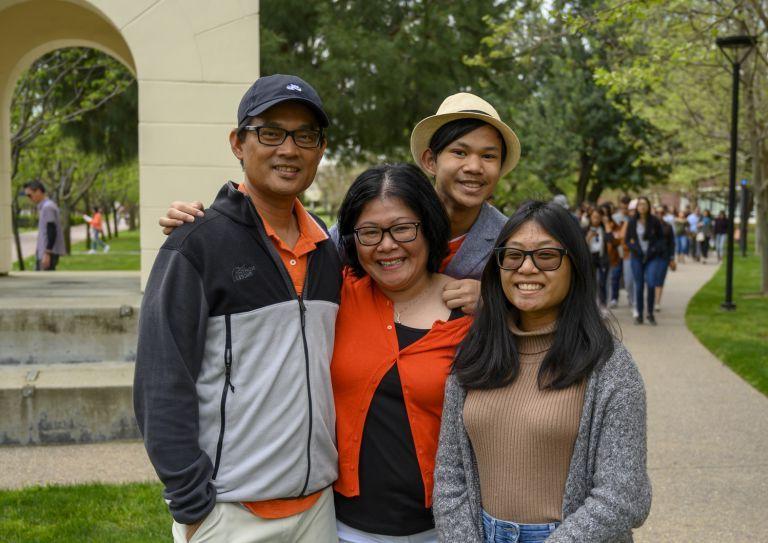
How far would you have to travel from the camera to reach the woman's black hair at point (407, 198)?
262 centimetres

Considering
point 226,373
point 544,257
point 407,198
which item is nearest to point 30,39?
point 407,198

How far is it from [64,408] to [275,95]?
4469 millimetres

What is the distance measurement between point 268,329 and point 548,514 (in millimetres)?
915

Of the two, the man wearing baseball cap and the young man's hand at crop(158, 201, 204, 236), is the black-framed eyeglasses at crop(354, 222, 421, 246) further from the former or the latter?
the young man's hand at crop(158, 201, 204, 236)

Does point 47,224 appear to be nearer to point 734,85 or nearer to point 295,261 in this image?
point 295,261

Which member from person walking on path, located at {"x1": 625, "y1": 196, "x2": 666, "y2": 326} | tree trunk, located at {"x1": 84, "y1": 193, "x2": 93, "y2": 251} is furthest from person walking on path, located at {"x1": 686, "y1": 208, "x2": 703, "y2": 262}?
tree trunk, located at {"x1": 84, "y1": 193, "x2": 93, "y2": 251}

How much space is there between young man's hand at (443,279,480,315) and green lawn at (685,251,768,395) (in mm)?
6545

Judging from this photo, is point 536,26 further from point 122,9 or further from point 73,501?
point 73,501

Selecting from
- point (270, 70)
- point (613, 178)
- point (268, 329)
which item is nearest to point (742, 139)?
point (613, 178)

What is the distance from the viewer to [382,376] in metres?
2.52

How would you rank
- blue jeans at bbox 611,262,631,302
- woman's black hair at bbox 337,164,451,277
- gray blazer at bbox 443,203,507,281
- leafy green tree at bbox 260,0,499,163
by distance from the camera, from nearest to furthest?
woman's black hair at bbox 337,164,451,277 → gray blazer at bbox 443,203,507,281 → leafy green tree at bbox 260,0,499,163 → blue jeans at bbox 611,262,631,302

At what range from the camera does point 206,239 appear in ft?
7.66

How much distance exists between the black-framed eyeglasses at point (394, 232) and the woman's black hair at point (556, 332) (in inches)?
10.6

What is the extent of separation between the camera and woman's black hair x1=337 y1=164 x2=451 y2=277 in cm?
262
